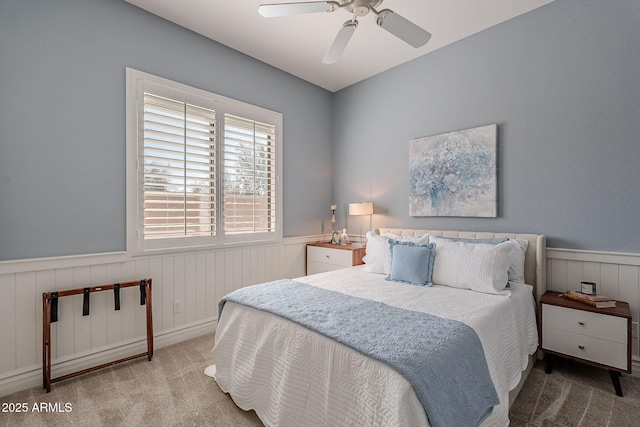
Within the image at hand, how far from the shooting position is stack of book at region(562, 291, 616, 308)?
2.14 meters

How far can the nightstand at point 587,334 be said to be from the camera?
2.03 m

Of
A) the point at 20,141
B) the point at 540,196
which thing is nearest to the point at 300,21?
the point at 20,141

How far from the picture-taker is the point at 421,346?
134cm

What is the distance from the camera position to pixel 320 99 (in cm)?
428

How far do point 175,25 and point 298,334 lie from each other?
2.98 m

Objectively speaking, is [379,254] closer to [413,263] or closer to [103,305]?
[413,263]

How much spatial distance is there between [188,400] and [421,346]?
5.22 feet

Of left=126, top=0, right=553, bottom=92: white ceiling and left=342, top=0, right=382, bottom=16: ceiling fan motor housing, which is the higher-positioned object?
left=126, top=0, right=553, bottom=92: white ceiling

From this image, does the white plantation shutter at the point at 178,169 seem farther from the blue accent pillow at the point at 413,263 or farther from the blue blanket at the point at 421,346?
the blue accent pillow at the point at 413,263

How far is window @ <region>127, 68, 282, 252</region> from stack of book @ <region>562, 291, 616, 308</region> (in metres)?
2.88

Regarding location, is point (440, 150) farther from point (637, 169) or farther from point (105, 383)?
point (105, 383)

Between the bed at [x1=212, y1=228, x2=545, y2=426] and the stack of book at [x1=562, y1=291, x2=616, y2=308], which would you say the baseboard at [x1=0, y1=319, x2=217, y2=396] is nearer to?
the bed at [x1=212, y1=228, x2=545, y2=426]

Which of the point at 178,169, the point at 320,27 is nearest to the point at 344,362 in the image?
the point at 178,169

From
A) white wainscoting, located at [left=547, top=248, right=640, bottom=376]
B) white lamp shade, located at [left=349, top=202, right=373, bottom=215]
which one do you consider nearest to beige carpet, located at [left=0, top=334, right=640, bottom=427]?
white wainscoting, located at [left=547, top=248, right=640, bottom=376]
